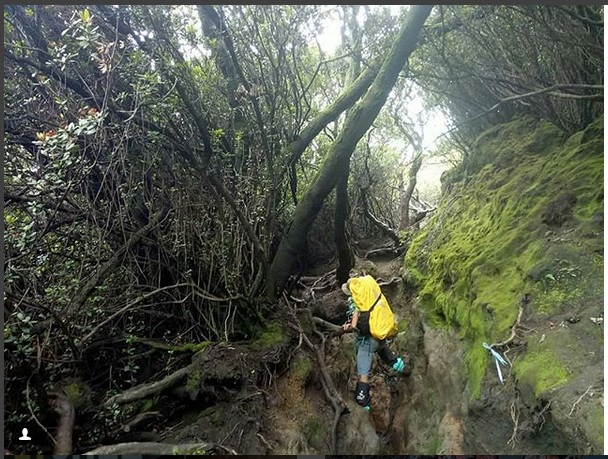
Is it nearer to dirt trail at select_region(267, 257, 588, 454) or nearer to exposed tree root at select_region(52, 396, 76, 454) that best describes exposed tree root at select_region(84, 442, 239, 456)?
exposed tree root at select_region(52, 396, 76, 454)

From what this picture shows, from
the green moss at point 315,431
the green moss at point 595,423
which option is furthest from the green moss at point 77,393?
the green moss at point 595,423

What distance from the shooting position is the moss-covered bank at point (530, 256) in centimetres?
325

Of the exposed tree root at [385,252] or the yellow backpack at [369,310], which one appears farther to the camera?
the exposed tree root at [385,252]

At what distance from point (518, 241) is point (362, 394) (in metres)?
2.36

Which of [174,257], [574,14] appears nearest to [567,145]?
[574,14]

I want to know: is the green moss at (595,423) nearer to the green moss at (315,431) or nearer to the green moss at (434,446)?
the green moss at (434,446)

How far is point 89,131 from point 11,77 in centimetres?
164

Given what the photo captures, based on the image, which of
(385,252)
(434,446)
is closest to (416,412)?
(434,446)

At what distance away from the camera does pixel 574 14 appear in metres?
4.12

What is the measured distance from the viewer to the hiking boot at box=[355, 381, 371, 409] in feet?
16.1

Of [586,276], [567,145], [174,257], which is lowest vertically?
[586,276]

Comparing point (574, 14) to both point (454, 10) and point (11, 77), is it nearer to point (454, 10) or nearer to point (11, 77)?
point (454, 10)

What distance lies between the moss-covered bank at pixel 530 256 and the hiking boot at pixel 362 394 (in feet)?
4.03

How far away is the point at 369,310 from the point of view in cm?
502
